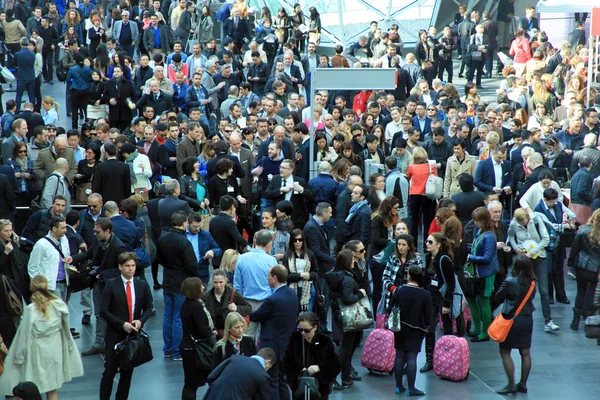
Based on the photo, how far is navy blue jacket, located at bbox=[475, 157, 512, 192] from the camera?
14188mm

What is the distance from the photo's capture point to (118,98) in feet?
60.7

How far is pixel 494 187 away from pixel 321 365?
20.2 feet

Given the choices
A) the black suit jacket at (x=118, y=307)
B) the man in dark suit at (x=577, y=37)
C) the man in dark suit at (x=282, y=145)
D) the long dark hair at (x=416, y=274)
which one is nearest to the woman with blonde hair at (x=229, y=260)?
the black suit jacket at (x=118, y=307)

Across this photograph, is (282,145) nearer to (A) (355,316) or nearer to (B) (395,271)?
(B) (395,271)

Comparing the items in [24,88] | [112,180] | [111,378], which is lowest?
[111,378]

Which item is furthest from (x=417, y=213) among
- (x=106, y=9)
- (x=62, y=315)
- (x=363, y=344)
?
(x=106, y=9)

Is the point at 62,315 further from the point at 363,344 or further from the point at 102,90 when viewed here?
the point at 102,90

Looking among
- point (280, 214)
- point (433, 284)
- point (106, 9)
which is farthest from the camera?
point (106, 9)

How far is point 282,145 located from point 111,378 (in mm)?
5960

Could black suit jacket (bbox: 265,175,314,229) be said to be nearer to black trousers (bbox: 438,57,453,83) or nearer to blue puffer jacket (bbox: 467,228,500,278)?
blue puffer jacket (bbox: 467,228,500,278)

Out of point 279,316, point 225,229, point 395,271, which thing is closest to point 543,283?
point 395,271

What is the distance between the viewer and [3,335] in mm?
9992

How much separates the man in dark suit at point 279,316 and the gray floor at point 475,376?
103 centimetres

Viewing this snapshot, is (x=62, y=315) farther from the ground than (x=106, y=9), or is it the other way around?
(x=106, y=9)
